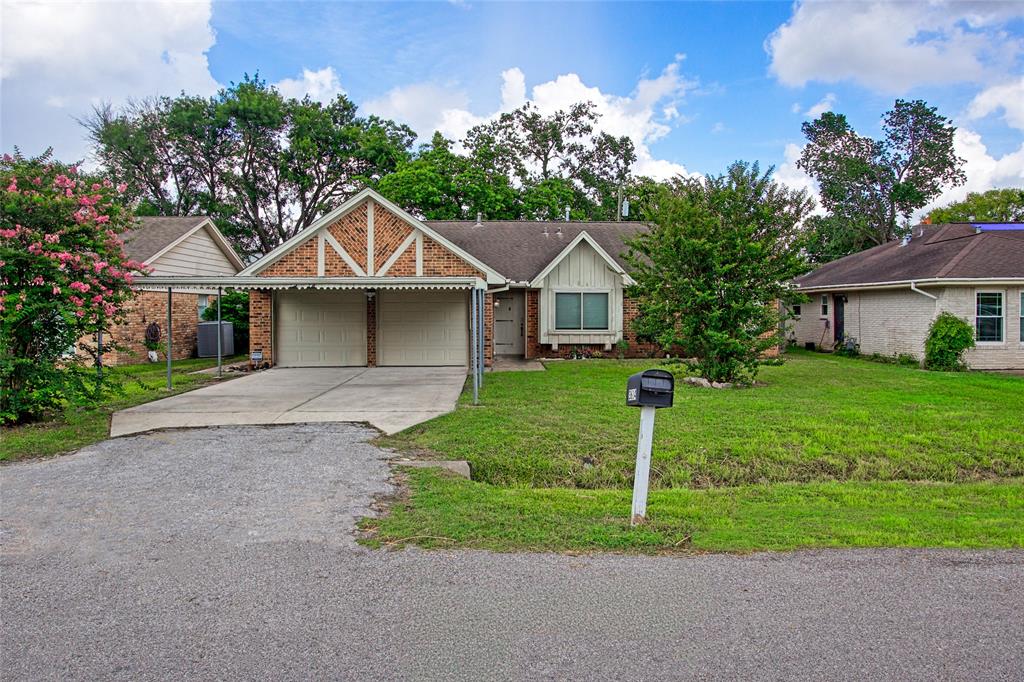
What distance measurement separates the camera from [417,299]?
1758 cm

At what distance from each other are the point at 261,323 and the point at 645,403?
1424cm

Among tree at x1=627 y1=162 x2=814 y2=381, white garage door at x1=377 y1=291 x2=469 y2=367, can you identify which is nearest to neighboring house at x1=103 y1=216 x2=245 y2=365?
white garage door at x1=377 y1=291 x2=469 y2=367

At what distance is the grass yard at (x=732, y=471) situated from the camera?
4.63 metres

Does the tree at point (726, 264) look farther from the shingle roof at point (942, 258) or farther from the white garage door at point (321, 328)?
the white garage door at point (321, 328)

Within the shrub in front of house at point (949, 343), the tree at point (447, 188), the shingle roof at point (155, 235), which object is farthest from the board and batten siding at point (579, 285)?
the tree at point (447, 188)

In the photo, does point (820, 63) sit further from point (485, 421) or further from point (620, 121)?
point (620, 121)

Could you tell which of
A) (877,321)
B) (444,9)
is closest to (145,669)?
(444,9)

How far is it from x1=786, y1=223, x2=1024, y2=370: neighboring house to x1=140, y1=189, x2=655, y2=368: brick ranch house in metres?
5.65

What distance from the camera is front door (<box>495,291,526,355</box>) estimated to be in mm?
19547

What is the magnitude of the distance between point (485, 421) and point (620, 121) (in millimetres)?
32057

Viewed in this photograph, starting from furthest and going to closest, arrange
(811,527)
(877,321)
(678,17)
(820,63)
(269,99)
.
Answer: (269,99), (877,321), (820,63), (678,17), (811,527)

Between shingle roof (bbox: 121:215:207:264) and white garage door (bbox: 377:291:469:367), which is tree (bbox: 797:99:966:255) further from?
shingle roof (bbox: 121:215:207:264)

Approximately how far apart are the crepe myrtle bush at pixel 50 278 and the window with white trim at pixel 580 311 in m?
11.8

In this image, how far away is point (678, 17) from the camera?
48.5 ft
